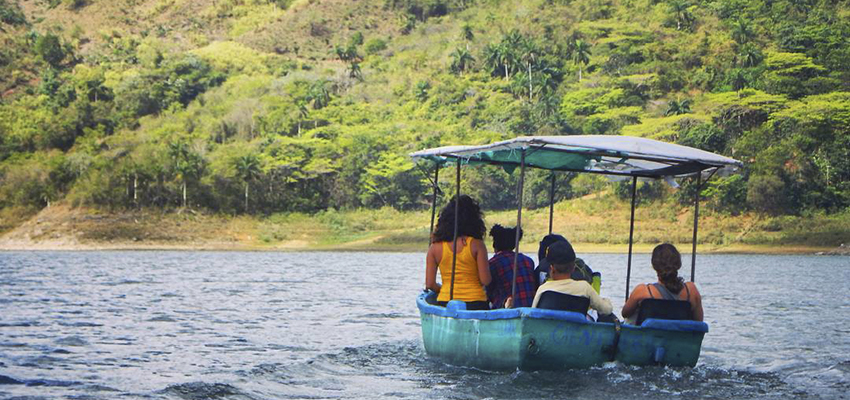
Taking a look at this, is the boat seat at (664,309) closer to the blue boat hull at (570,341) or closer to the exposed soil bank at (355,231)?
the blue boat hull at (570,341)

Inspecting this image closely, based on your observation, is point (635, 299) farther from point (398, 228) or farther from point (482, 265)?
point (398, 228)

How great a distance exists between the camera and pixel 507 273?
11.7 m

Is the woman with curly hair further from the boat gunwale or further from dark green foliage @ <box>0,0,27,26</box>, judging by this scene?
dark green foliage @ <box>0,0,27,26</box>

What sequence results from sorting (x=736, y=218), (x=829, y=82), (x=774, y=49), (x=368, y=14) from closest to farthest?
(x=736, y=218), (x=829, y=82), (x=774, y=49), (x=368, y=14)

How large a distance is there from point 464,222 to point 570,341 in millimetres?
2063

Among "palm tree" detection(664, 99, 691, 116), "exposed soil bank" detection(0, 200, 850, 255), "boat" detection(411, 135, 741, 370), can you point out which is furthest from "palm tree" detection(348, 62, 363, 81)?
"boat" detection(411, 135, 741, 370)

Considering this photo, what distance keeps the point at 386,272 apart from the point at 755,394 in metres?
30.0

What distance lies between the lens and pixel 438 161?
13750mm

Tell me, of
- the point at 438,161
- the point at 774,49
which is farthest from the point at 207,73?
the point at 438,161

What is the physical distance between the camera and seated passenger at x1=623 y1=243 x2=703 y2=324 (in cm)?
999

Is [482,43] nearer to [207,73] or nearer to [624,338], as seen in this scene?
[207,73]

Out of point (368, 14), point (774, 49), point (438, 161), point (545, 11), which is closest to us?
point (438, 161)

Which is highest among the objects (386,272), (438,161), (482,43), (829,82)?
(482,43)

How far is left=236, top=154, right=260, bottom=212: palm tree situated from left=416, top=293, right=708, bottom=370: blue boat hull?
69.5 meters
